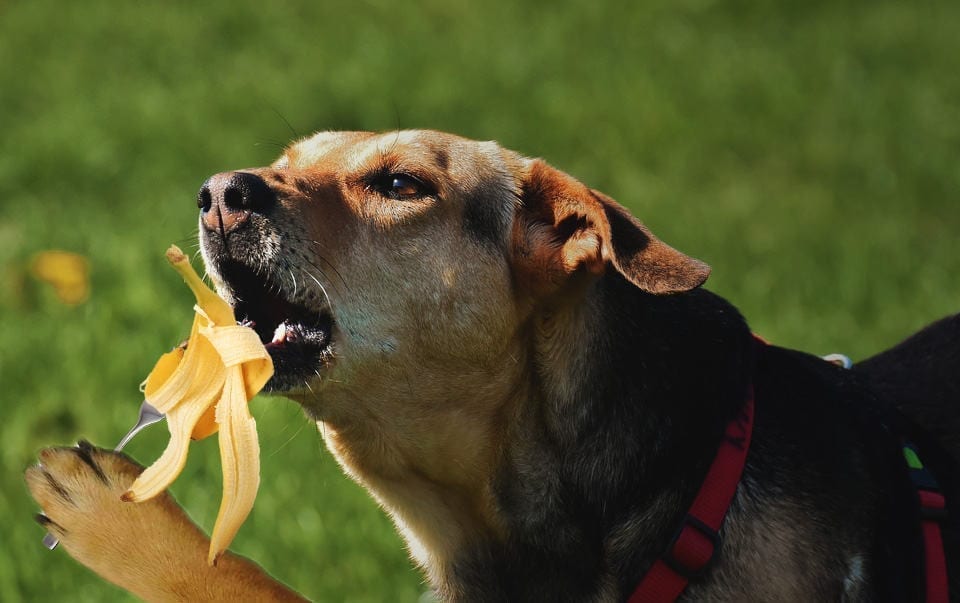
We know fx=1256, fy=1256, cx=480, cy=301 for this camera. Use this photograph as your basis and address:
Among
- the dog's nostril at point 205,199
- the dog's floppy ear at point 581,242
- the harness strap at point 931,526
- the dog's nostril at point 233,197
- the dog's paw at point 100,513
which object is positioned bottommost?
the dog's paw at point 100,513

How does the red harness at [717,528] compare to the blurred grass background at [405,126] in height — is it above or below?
above

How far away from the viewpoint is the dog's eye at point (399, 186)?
13.1ft

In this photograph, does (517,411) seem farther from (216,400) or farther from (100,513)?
(100,513)

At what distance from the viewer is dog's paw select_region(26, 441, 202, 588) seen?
362cm

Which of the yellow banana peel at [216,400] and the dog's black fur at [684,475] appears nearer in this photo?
the yellow banana peel at [216,400]

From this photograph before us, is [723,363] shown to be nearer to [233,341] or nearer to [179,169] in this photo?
[233,341]

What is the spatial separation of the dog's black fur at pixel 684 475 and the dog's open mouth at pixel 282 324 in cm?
67

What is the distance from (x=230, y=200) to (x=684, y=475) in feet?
5.09

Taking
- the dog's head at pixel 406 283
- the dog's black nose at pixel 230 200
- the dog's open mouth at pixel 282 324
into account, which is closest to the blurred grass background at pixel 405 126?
the dog's head at pixel 406 283

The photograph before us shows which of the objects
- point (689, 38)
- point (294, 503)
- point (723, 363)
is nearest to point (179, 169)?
point (294, 503)

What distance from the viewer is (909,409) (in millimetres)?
4301

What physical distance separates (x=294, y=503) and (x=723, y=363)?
241 cm

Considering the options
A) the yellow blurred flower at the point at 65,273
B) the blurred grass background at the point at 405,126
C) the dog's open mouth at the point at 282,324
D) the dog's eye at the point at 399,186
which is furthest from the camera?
the yellow blurred flower at the point at 65,273

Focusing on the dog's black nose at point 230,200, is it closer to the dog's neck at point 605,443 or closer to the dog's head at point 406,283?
the dog's head at point 406,283
